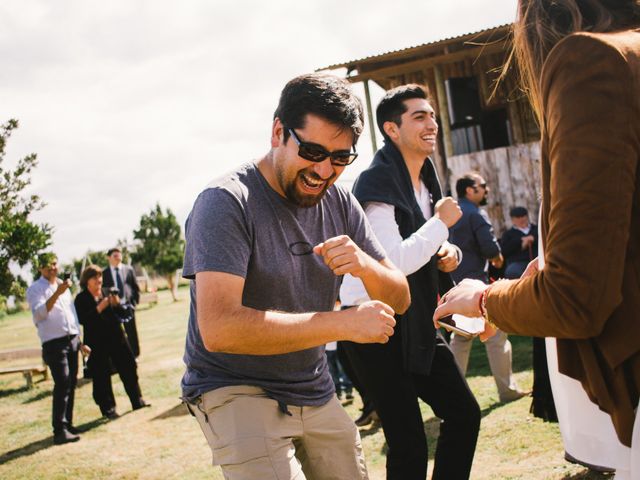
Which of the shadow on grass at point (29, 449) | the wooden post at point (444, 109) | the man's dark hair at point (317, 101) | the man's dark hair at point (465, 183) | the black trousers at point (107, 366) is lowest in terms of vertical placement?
the shadow on grass at point (29, 449)

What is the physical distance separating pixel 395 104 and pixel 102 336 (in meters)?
7.21

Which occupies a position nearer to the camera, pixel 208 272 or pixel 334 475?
pixel 208 272

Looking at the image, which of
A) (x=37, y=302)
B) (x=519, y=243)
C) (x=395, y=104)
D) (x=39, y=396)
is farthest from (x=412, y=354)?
(x=39, y=396)

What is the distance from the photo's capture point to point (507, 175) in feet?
43.7

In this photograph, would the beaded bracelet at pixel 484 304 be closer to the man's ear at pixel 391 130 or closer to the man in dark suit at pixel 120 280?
the man's ear at pixel 391 130

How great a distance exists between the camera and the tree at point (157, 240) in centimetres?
4933

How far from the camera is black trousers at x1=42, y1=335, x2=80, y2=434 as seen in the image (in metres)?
8.62

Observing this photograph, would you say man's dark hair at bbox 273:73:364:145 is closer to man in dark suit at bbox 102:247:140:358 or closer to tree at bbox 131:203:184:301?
man in dark suit at bbox 102:247:140:358

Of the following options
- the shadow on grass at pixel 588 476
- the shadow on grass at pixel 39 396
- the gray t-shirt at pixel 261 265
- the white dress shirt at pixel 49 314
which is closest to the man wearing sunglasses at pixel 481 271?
the shadow on grass at pixel 588 476

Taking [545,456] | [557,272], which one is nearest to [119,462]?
[545,456]

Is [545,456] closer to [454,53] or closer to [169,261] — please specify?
[454,53]

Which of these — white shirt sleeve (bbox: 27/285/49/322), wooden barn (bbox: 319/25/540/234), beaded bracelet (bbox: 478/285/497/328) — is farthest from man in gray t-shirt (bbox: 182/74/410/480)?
wooden barn (bbox: 319/25/540/234)

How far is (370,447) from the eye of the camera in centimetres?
630

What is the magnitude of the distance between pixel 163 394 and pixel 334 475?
8.82 metres
